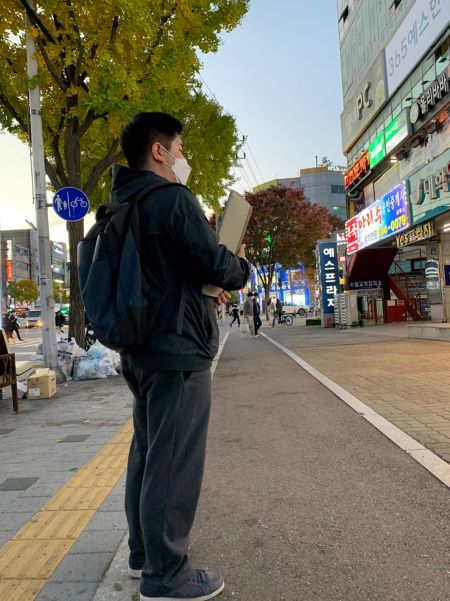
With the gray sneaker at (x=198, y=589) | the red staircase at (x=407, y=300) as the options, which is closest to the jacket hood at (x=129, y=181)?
the gray sneaker at (x=198, y=589)

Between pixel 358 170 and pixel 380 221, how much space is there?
4898 millimetres

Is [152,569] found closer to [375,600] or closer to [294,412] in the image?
[375,600]

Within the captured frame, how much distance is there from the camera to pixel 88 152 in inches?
563

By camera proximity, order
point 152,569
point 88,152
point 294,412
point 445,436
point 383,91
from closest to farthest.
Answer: point 152,569
point 445,436
point 294,412
point 88,152
point 383,91

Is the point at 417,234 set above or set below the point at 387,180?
below

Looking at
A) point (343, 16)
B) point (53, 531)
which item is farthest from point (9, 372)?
point (343, 16)

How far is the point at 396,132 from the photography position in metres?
18.9

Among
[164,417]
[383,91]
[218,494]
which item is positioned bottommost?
[218,494]

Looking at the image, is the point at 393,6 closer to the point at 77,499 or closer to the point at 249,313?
the point at 249,313

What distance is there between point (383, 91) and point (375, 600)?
73.4 ft

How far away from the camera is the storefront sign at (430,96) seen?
14570mm

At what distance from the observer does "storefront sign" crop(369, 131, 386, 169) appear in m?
20.8

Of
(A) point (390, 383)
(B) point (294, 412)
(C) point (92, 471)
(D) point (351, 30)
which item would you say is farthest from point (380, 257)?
(C) point (92, 471)

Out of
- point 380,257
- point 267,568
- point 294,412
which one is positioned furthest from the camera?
point 380,257
